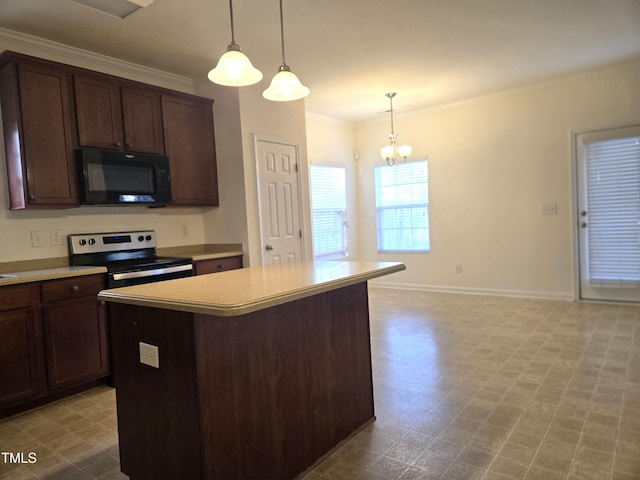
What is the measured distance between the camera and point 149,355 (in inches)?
67.7

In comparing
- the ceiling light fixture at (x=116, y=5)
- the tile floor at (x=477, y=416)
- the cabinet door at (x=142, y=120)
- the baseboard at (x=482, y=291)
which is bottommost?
the tile floor at (x=477, y=416)

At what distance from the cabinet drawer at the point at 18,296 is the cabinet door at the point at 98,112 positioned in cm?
116

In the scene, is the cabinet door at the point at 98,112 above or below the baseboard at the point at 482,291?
above

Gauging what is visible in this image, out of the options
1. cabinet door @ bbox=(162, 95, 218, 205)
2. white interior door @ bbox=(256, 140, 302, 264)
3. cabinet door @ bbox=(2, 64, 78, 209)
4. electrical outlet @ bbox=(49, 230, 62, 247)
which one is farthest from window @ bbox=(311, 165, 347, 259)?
cabinet door @ bbox=(2, 64, 78, 209)

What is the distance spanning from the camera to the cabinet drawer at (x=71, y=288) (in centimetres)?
277

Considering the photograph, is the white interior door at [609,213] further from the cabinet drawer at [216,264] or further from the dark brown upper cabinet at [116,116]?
the dark brown upper cabinet at [116,116]

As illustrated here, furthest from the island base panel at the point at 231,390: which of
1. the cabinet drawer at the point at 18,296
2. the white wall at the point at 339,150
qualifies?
the white wall at the point at 339,150

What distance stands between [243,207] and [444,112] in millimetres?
3369

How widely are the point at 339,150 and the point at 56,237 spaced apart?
417cm

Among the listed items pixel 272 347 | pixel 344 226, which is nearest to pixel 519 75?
pixel 344 226

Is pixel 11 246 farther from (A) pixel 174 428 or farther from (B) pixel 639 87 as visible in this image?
(B) pixel 639 87

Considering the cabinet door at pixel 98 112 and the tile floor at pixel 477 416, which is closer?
the tile floor at pixel 477 416

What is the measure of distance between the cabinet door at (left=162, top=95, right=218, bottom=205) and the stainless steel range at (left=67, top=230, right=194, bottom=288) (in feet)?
1.71

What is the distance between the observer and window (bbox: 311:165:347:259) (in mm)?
6022
